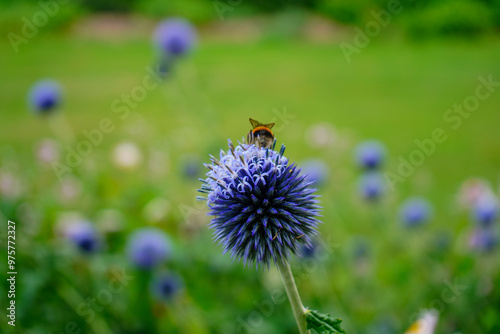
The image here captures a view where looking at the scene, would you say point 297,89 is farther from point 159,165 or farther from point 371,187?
point 371,187

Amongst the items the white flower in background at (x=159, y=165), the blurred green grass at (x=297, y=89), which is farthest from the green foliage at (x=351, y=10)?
the white flower in background at (x=159, y=165)

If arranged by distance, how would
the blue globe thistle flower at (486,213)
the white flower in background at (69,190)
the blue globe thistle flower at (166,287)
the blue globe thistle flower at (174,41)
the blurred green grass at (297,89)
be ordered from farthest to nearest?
1. the blurred green grass at (297,89)
2. the white flower in background at (69,190)
3. the blue globe thistle flower at (174,41)
4. the blue globe thistle flower at (486,213)
5. the blue globe thistle flower at (166,287)

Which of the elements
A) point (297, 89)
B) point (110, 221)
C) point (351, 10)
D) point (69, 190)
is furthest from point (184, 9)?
point (110, 221)

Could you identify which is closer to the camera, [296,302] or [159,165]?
[296,302]

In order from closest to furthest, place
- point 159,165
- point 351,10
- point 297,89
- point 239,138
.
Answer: point 159,165 → point 239,138 → point 297,89 → point 351,10

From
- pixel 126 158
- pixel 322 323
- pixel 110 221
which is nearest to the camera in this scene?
pixel 322 323

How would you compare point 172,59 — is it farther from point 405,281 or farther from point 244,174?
point 244,174

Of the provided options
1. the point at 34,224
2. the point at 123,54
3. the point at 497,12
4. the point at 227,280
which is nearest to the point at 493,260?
the point at 227,280

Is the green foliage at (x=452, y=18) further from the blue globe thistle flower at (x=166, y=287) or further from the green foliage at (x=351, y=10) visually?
the blue globe thistle flower at (x=166, y=287)
